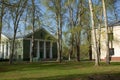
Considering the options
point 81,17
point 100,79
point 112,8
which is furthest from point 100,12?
point 100,79

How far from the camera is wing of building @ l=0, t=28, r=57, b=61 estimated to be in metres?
68.9

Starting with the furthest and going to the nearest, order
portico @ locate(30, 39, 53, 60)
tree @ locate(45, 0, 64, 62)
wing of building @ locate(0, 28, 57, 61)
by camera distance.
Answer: portico @ locate(30, 39, 53, 60) < wing of building @ locate(0, 28, 57, 61) < tree @ locate(45, 0, 64, 62)

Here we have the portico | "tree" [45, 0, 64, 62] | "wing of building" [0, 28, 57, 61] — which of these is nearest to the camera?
"tree" [45, 0, 64, 62]

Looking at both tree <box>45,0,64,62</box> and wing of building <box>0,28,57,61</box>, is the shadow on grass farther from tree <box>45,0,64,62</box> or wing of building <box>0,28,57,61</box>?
wing of building <box>0,28,57,61</box>

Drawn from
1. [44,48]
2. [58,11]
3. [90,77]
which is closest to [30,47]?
[44,48]

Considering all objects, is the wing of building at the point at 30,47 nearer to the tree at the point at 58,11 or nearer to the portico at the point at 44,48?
the portico at the point at 44,48

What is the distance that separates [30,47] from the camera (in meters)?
70.1

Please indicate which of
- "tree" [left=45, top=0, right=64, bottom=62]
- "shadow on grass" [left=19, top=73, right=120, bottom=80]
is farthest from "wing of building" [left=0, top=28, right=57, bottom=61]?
"shadow on grass" [left=19, top=73, right=120, bottom=80]

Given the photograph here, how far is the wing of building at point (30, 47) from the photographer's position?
68.9 metres

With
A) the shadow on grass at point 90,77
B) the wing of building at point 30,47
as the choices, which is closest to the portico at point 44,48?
the wing of building at point 30,47

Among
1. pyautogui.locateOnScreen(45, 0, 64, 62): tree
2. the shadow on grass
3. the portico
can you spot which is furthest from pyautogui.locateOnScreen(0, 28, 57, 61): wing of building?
the shadow on grass

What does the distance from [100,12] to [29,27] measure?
10689 mm

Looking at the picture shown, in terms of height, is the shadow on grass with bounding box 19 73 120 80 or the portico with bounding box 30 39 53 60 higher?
the portico with bounding box 30 39 53 60

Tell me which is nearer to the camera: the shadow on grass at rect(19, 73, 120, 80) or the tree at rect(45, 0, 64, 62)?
the shadow on grass at rect(19, 73, 120, 80)
